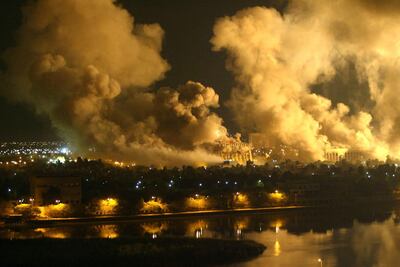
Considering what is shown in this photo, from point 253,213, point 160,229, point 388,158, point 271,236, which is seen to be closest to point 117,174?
point 253,213

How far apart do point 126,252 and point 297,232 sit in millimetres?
5022

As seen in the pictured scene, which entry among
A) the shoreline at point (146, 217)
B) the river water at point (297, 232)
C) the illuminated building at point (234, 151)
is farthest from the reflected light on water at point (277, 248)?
the illuminated building at point (234, 151)

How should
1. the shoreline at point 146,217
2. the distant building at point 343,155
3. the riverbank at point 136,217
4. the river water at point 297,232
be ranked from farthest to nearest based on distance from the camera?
the distant building at point 343,155, the riverbank at point 136,217, the shoreline at point 146,217, the river water at point 297,232

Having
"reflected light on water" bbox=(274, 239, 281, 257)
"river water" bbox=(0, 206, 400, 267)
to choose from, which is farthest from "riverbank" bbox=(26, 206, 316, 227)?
"reflected light on water" bbox=(274, 239, 281, 257)

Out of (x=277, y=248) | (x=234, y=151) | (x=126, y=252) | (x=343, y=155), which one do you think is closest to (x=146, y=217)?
(x=277, y=248)

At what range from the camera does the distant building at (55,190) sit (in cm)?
2059

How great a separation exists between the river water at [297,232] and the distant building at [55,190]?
170 centimetres

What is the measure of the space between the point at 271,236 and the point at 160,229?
2.63 metres

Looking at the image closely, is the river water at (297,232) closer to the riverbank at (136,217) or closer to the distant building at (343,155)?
the riverbank at (136,217)

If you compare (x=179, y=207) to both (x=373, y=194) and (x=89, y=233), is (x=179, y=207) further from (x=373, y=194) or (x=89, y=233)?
(x=373, y=194)

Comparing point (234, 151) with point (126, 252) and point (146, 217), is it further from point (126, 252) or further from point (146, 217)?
point (126, 252)

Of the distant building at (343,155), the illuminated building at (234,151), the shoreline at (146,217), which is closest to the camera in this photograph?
the shoreline at (146,217)

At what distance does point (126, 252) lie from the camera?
14.1 metres

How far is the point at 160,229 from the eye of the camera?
1841 centimetres
